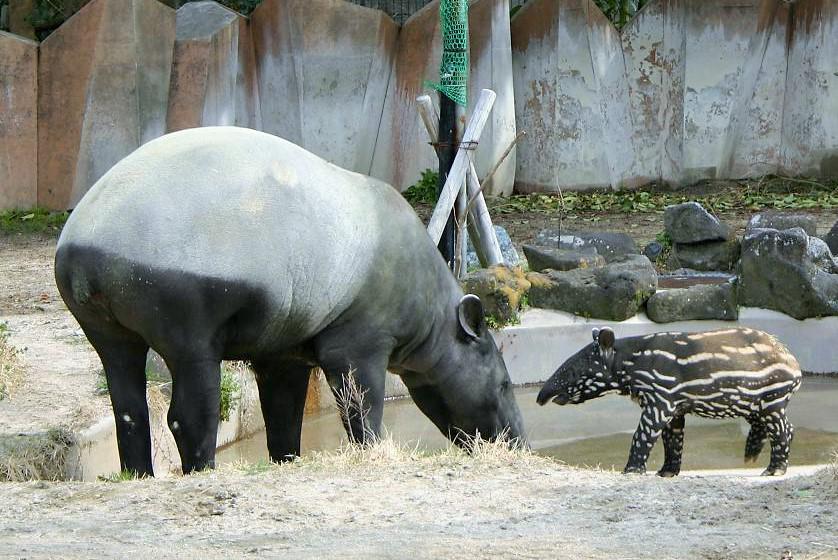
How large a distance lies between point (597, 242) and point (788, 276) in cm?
223

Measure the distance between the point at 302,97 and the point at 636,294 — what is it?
6.51 m

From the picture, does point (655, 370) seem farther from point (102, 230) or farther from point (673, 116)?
point (673, 116)

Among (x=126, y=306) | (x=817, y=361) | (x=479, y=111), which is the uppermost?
(x=479, y=111)

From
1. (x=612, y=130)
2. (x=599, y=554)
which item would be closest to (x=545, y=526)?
(x=599, y=554)

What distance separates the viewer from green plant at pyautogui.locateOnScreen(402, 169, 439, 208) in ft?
48.5

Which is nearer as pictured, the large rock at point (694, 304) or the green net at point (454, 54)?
the large rock at point (694, 304)

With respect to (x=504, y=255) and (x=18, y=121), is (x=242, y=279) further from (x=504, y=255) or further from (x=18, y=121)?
(x=18, y=121)

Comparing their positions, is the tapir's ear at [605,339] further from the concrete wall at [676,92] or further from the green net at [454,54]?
the concrete wall at [676,92]

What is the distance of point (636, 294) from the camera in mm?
9711

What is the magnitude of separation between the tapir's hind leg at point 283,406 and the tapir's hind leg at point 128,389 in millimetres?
899

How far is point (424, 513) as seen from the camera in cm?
497

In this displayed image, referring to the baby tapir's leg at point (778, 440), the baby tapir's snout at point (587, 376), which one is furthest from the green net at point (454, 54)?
the baby tapir's leg at point (778, 440)

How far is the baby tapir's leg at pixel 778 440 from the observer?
6.80 metres

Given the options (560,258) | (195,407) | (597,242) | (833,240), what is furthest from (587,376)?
(833,240)
